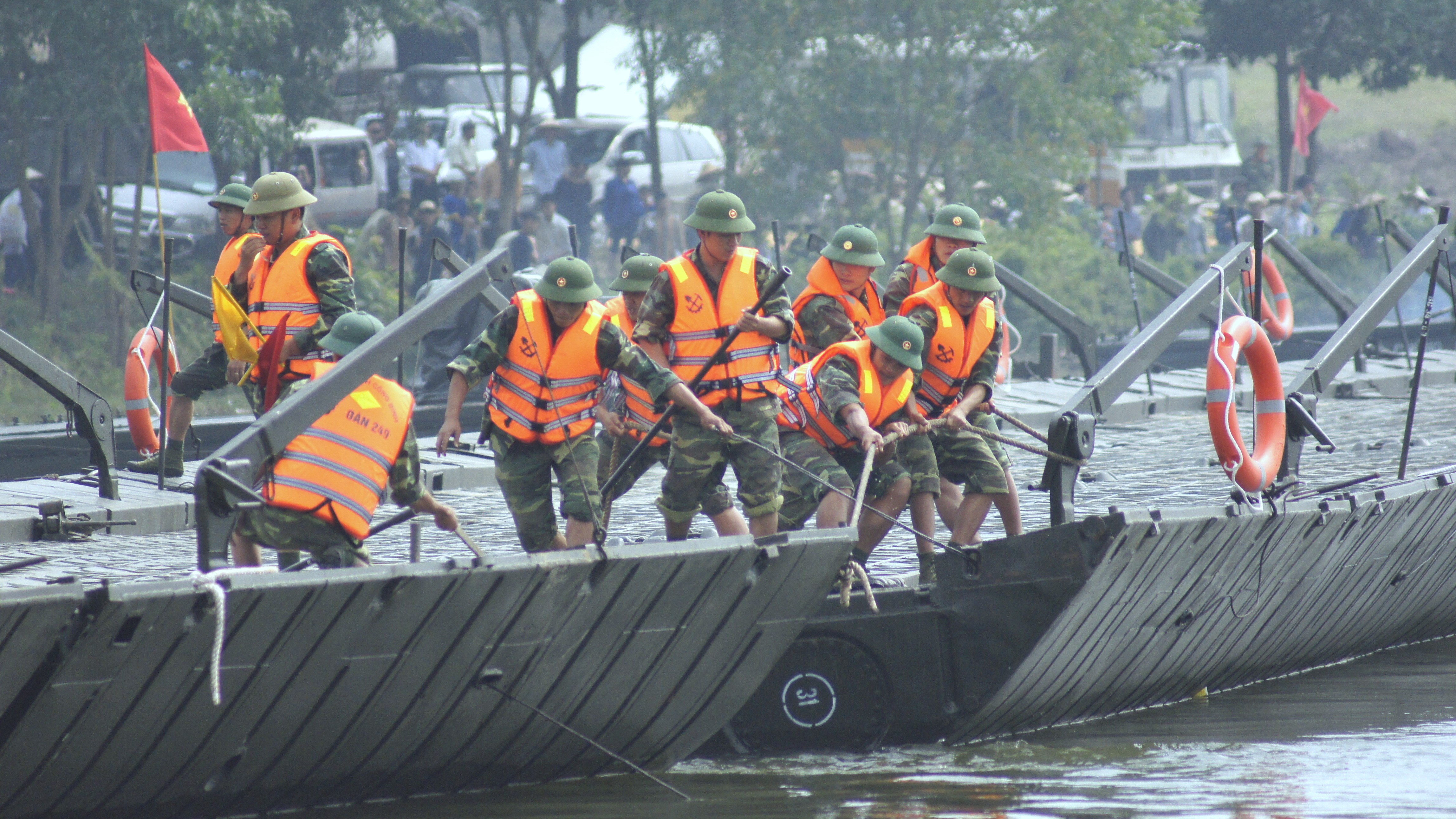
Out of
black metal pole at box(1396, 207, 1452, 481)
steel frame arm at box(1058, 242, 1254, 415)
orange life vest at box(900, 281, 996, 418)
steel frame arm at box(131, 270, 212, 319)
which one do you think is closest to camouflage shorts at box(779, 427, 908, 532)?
orange life vest at box(900, 281, 996, 418)

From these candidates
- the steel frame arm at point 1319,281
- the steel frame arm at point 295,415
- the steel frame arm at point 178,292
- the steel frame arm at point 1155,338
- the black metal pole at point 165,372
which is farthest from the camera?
the steel frame arm at point 1319,281

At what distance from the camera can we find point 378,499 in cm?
680

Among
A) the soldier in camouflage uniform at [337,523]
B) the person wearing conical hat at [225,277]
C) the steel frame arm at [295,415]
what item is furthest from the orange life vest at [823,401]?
the person wearing conical hat at [225,277]

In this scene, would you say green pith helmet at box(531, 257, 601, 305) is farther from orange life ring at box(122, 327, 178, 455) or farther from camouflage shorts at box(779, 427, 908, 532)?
orange life ring at box(122, 327, 178, 455)

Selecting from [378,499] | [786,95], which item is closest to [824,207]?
A: [786,95]

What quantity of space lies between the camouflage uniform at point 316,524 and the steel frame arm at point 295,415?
Answer: 0.16m

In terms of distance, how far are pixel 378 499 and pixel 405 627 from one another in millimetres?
800

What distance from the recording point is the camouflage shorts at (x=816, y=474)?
8.25 metres

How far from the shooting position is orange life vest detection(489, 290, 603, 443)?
793 cm

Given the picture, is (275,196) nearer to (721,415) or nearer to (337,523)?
(721,415)

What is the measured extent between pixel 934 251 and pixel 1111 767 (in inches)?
121

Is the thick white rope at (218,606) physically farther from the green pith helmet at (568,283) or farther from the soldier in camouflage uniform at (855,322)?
the soldier in camouflage uniform at (855,322)

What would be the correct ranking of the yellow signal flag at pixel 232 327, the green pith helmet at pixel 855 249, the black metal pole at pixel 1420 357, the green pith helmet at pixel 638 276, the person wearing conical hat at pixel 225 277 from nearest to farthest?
the yellow signal flag at pixel 232 327 → the green pith helmet at pixel 855 249 → the green pith helmet at pixel 638 276 → the black metal pole at pixel 1420 357 → the person wearing conical hat at pixel 225 277

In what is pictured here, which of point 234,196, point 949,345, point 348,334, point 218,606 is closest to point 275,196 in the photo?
point 234,196
